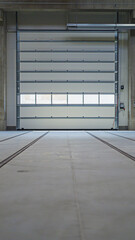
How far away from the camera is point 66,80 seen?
17.0 metres

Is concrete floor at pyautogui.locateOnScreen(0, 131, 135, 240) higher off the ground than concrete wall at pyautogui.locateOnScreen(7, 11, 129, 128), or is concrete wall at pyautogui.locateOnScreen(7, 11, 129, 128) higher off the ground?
concrete wall at pyautogui.locateOnScreen(7, 11, 129, 128)

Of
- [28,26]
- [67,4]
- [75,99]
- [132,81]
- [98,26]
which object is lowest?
[75,99]

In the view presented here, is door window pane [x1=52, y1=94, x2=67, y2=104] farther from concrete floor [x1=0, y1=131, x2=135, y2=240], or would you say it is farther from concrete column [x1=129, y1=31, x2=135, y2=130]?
concrete floor [x1=0, y1=131, x2=135, y2=240]

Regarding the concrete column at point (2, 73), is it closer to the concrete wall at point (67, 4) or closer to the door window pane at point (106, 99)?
the concrete wall at point (67, 4)

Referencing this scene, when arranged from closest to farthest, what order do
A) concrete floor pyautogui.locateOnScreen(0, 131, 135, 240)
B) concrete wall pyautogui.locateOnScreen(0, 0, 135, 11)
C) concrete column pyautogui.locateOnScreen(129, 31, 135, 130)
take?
1. concrete floor pyautogui.locateOnScreen(0, 131, 135, 240)
2. concrete wall pyautogui.locateOnScreen(0, 0, 135, 11)
3. concrete column pyautogui.locateOnScreen(129, 31, 135, 130)

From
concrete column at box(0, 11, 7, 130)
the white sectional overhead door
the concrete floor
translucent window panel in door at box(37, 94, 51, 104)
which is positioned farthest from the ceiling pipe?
the concrete floor

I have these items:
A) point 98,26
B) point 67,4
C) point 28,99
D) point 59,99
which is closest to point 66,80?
point 59,99

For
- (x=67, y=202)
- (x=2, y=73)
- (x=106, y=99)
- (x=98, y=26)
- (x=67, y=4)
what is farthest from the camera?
(x=106, y=99)

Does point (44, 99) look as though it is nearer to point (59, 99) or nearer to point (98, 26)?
point (59, 99)

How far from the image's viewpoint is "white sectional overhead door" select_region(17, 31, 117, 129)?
1689cm

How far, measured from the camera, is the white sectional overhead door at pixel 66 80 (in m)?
16.9

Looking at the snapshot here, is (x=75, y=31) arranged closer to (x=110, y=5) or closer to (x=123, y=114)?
(x=110, y=5)

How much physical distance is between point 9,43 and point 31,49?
1512 mm

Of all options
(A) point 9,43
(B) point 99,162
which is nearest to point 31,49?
(A) point 9,43
